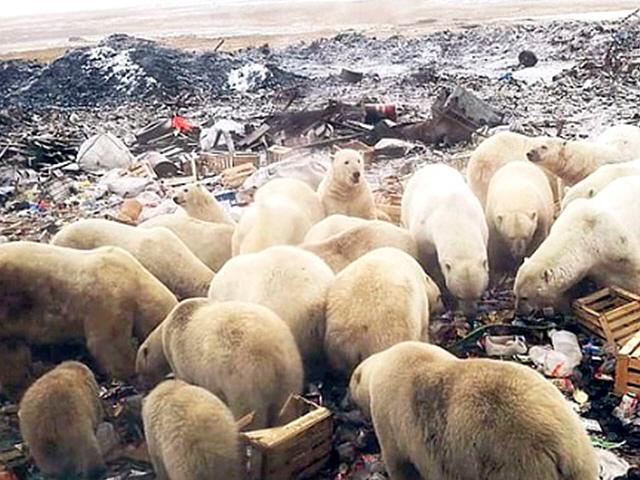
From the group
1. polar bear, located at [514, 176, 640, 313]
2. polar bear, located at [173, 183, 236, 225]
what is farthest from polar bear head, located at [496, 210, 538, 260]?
polar bear, located at [173, 183, 236, 225]

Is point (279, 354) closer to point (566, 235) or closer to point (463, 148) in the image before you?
point (566, 235)

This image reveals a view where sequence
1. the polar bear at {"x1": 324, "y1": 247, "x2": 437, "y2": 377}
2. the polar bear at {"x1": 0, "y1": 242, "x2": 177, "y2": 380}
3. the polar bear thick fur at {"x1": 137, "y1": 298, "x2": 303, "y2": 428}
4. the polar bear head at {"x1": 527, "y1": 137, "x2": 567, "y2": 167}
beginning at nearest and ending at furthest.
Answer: the polar bear thick fur at {"x1": 137, "y1": 298, "x2": 303, "y2": 428} < the polar bear at {"x1": 324, "y1": 247, "x2": 437, "y2": 377} < the polar bear at {"x1": 0, "y1": 242, "x2": 177, "y2": 380} < the polar bear head at {"x1": 527, "y1": 137, "x2": 567, "y2": 167}

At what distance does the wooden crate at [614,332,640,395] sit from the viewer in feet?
18.6

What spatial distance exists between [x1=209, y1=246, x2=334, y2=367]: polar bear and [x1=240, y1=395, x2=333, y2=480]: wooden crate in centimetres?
69

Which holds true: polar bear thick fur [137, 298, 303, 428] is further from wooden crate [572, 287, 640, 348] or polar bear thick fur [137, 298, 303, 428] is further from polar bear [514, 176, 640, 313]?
wooden crate [572, 287, 640, 348]

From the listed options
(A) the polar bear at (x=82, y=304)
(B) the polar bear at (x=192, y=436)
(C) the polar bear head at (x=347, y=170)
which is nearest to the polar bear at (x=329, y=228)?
(C) the polar bear head at (x=347, y=170)

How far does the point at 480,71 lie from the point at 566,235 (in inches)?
738

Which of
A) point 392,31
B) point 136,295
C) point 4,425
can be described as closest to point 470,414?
point 136,295

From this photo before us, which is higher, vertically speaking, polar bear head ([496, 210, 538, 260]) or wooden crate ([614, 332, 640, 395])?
polar bear head ([496, 210, 538, 260])

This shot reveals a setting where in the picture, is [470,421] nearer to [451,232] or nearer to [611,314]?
[611,314]

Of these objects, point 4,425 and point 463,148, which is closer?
point 4,425

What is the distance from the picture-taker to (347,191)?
9219 mm

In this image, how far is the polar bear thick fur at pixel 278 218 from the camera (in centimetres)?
756

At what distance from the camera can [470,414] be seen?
166 inches
